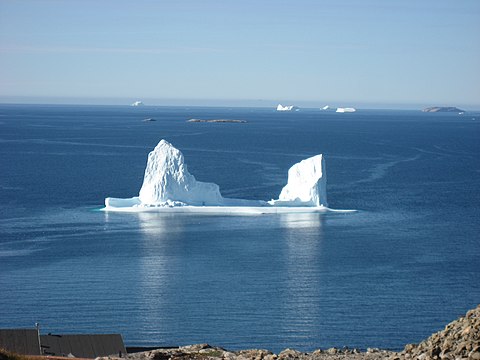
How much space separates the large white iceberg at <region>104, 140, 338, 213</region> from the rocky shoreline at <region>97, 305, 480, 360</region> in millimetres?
31232

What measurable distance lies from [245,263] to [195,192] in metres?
14.9

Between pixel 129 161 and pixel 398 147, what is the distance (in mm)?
37780

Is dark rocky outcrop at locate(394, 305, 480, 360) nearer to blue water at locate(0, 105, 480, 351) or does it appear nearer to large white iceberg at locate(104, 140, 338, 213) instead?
blue water at locate(0, 105, 480, 351)

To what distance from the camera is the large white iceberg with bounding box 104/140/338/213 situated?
4778 cm

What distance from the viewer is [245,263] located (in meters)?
34.5

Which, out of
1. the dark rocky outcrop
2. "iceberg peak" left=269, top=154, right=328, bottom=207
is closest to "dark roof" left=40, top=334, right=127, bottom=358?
the dark rocky outcrop

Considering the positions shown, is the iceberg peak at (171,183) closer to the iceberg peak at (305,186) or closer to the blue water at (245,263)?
the blue water at (245,263)

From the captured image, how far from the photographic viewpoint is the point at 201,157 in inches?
3292

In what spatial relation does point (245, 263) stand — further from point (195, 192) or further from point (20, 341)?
point (20, 341)

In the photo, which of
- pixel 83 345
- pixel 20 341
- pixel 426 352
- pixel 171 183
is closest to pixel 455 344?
pixel 426 352

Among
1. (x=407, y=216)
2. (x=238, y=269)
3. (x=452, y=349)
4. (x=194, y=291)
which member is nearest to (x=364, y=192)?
(x=407, y=216)

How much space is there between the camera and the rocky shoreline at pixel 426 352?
1218cm

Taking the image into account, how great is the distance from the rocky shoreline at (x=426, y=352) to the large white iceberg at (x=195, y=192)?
3123 cm

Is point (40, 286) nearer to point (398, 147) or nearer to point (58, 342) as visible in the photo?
point (58, 342)
